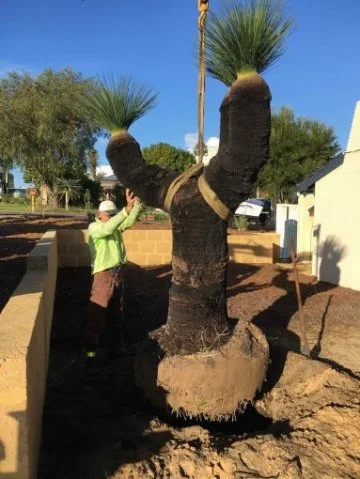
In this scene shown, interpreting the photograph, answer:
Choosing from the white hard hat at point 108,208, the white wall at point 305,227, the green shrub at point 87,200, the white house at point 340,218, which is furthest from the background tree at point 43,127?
the white hard hat at point 108,208

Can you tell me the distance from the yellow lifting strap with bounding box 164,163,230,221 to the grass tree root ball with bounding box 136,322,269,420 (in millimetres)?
1022

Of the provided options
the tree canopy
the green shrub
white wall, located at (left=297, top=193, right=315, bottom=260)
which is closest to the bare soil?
white wall, located at (left=297, top=193, right=315, bottom=260)

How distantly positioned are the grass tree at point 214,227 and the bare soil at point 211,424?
291 millimetres

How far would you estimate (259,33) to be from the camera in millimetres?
3625

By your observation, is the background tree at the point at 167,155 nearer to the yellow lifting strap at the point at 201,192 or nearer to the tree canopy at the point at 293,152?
the tree canopy at the point at 293,152

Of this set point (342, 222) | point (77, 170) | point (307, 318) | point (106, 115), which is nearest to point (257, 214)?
point (77, 170)

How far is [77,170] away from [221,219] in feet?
133

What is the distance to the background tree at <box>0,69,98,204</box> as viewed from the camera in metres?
39.2

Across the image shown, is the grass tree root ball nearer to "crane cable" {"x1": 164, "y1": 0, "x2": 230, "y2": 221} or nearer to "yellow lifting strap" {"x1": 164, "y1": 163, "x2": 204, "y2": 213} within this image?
"crane cable" {"x1": 164, "y1": 0, "x2": 230, "y2": 221}

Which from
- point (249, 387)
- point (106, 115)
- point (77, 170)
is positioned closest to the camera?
point (249, 387)

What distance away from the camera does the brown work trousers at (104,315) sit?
5.62 metres

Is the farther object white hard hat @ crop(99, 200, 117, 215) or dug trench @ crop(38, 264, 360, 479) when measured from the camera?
white hard hat @ crop(99, 200, 117, 215)

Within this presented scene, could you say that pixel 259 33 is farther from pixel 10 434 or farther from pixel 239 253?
pixel 239 253

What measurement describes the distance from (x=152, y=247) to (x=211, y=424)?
8.88 m
